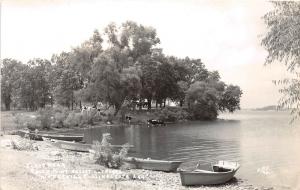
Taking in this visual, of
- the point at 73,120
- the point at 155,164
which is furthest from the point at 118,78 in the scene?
the point at 155,164

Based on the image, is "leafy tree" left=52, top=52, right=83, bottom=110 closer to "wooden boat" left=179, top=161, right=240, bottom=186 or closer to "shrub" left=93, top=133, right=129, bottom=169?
"shrub" left=93, top=133, right=129, bottom=169

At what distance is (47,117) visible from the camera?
169ft

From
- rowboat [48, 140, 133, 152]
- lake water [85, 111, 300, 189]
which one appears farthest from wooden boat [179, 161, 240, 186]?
rowboat [48, 140, 133, 152]

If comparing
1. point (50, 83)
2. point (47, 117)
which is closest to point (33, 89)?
point (50, 83)

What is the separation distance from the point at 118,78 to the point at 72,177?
46.3m

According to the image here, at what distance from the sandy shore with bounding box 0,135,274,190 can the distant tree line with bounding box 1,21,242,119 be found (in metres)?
40.8

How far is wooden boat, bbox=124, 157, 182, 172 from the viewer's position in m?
23.9

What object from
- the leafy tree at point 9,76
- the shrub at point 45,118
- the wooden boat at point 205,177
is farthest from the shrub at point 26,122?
the wooden boat at point 205,177

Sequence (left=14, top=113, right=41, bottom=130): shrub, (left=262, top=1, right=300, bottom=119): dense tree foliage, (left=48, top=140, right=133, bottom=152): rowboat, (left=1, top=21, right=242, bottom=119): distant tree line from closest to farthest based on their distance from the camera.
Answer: (left=262, top=1, right=300, bottom=119): dense tree foliage < (left=48, top=140, right=133, bottom=152): rowboat < (left=14, top=113, right=41, bottom=130): shrub < (left=1, top=21, right=242, bottom=119): distant tree line

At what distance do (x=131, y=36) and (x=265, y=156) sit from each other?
38601mm

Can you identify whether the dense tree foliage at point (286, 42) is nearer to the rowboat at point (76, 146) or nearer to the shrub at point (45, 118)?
the rowboat at point (76, 146)

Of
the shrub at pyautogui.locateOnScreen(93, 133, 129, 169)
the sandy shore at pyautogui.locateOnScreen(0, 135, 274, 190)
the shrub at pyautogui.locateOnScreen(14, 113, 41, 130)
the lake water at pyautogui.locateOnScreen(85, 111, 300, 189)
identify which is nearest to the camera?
the sandy shore at pyautogui.locateOnScreen(0, 135, 274, 190)

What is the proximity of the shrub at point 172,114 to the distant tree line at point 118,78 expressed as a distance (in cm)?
346

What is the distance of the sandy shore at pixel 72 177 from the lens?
1560cm
